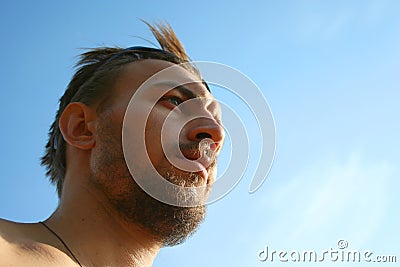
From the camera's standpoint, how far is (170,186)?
3328 millimetres

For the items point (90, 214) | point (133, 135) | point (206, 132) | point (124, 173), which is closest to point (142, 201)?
Result: point (124, 173)

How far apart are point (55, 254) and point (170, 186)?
0.78 metres

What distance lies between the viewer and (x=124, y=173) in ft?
11.1

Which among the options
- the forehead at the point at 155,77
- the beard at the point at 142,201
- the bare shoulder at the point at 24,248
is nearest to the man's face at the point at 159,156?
the beard at the point at 142,201

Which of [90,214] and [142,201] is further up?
[142,201]

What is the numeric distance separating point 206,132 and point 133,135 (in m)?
0.45

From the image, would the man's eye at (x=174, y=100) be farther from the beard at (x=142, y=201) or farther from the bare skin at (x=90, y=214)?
the beard at (x=142, y=201)

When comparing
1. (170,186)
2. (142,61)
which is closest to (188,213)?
(170,186)

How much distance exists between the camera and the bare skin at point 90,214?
2873 mm

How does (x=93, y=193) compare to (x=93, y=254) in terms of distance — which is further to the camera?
(x=93, y=193)

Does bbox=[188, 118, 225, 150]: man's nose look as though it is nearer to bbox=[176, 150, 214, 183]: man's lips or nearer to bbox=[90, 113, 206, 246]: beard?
bbox=[176, 150, 214, 183]: man's lips

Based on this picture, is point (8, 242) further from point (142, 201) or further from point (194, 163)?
point (194, 163)

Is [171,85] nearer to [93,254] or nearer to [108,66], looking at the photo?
[108,66]

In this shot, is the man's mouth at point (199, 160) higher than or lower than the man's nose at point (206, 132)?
Answer: lower
